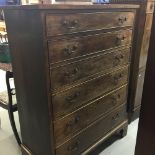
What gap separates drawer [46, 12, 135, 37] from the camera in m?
1.09

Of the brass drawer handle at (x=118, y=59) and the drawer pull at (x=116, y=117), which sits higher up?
the brass drawer handle at (x=118, y=59)

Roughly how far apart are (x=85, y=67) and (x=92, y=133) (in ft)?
1.97

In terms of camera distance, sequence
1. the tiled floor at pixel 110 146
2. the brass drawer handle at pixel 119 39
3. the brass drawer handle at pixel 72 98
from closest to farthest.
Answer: the brass drawer handle at pixel 72 98
the brass drawer handle at pixel 119 39
the tiled floor at pixel 110 146

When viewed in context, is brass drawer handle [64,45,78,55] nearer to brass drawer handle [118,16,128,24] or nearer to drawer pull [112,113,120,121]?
brass drawer handle [118,16,128,24]

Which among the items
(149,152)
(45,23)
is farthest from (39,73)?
(149,152)

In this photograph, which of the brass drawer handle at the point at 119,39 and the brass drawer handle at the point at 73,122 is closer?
the brass drawer handle at the point at 73,122

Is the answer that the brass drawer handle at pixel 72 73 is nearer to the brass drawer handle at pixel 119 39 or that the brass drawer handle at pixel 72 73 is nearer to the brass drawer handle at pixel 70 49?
the brass drawer handle at pixel 70 49

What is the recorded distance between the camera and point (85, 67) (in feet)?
4.51

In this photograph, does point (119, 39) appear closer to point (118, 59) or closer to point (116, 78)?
point (118, 59)

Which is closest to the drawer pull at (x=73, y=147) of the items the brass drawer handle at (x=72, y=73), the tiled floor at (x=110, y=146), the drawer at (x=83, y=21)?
the tiled floor at (x=110, y=146)

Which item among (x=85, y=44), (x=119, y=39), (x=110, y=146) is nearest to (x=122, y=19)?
(x=119, y=39)

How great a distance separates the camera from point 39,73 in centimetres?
121

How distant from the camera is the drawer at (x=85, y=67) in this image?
1.22m

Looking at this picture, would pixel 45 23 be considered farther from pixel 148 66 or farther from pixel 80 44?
pixel 148 66
